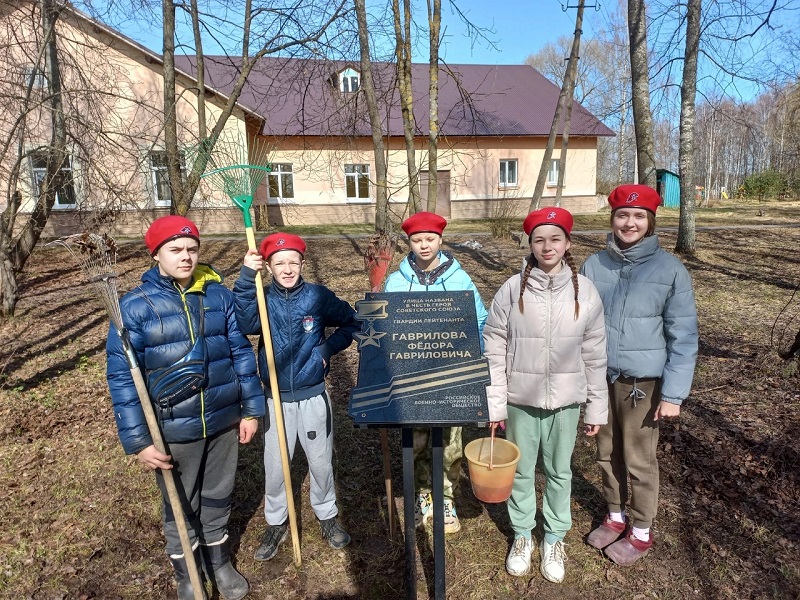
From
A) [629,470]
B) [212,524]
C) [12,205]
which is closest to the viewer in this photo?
[212,524]

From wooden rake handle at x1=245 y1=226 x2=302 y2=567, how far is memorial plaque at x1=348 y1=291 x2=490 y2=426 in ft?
1.79

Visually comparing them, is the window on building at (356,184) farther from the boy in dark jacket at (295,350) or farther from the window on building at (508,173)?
the boy in dark jacket at (295,350)

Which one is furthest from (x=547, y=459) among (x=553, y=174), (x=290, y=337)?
(x=553, y=174)

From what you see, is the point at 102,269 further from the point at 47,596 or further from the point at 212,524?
the point at 47,596

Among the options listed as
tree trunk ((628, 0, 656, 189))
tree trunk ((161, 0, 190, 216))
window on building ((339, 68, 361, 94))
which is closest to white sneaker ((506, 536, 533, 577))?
tree trunk ((161, 0, 190, 216))

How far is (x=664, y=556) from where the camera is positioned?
298 cm

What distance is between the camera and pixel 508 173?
23.8 m

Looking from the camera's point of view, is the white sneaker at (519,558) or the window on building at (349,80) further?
the window on building at (349,80)

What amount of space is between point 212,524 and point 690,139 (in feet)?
37.9

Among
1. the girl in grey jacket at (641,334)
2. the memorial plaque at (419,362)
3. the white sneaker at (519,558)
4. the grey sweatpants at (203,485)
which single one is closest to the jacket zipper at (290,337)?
the grey sweatpants at (203,485)

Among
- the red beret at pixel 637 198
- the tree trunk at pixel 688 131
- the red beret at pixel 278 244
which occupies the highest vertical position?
the tree trunk at pixel 688 131

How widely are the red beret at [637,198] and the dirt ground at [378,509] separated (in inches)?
77.5

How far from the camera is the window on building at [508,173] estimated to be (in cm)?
2359

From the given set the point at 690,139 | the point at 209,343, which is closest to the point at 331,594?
the point at 209,343
